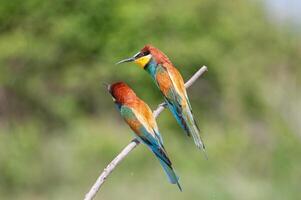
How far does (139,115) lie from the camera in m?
2.19

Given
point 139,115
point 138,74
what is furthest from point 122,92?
point 138,74

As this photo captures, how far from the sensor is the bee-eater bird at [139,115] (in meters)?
2.19

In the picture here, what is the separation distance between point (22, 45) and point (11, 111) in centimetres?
91

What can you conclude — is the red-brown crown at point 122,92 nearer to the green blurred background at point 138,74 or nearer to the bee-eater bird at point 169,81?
the bee-eater bird at point 169,81

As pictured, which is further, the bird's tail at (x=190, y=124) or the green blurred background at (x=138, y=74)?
the green blurred background at (x=138, y=74)

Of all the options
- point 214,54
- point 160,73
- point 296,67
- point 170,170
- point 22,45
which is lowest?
point 296,67

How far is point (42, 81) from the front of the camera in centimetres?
1236

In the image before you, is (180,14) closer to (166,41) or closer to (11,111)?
(166,41)

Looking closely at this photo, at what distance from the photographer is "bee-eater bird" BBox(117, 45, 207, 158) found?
215 centimetres

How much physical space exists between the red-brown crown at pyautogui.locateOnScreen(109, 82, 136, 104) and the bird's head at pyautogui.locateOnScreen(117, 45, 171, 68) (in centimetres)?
7

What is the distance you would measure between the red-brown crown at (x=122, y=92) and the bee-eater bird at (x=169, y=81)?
5 cm

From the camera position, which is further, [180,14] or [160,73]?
[180,14]

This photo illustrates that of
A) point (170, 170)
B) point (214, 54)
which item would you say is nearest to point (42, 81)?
point (214, 54)

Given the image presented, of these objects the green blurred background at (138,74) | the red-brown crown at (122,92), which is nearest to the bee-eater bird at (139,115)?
the red-brown crown at (122,92)
